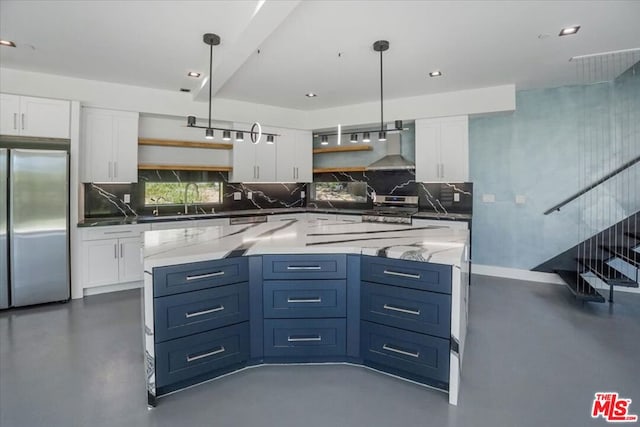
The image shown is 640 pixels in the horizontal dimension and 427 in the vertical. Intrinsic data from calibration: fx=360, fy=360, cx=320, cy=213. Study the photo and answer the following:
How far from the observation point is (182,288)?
88.0 inches

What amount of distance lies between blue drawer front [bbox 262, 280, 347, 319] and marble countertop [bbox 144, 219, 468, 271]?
24 centimetres

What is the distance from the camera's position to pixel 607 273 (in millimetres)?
4133

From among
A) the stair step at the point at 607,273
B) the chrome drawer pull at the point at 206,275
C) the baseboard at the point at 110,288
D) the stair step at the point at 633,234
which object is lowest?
the baseboard at the point at 110,288

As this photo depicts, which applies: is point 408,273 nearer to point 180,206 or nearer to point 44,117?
point 180,206

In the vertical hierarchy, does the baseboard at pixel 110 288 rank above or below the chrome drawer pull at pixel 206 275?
below

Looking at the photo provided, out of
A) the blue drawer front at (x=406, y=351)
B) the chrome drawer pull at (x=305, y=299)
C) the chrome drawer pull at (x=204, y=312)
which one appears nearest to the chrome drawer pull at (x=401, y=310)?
the blue drawer front at (x=406, y=351)

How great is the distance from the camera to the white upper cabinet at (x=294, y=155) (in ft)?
20.3

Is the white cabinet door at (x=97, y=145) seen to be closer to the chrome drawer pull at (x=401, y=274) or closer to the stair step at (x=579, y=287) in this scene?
the chrome drawer pull at (x=401, y=274)

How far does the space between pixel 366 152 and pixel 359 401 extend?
4.73m

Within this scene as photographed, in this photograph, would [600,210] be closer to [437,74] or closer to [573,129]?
[573,129]

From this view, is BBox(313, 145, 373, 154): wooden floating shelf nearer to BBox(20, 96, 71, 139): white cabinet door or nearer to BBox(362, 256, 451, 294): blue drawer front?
BBox(20, 96, 71, 139): white cabinet door

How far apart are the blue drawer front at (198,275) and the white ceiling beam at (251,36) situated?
5.81 feet

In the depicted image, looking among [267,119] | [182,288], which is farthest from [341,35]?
[267,119]

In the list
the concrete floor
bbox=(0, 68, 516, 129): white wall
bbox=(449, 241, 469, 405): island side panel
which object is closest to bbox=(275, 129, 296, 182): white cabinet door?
bbox=(0, 68, 516, 129): white wall
